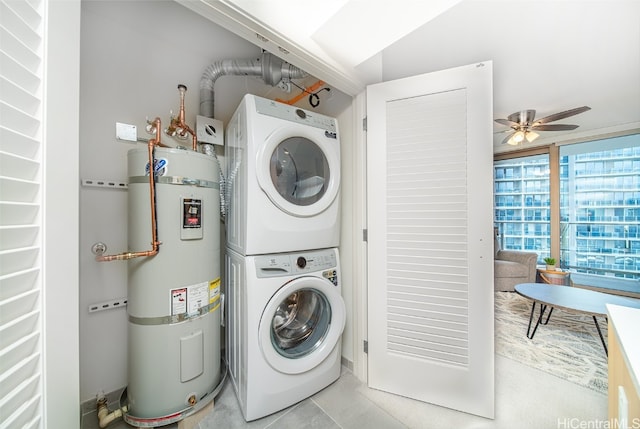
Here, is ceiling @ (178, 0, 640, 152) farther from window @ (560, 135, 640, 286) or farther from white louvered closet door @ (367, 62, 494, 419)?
window @ (560, 135, 640, 286)

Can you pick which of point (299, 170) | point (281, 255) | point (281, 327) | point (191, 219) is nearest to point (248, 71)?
point (299, 170)

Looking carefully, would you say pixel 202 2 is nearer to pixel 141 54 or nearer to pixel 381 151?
pixel 141 54

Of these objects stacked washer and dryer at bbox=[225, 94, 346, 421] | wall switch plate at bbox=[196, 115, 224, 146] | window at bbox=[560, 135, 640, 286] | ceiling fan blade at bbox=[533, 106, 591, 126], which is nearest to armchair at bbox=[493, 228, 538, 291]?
window at bbox=[560, 135, 640, 286]

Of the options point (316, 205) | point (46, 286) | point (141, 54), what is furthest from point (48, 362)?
point (141, 54)

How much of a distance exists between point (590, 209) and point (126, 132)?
19.6 feet

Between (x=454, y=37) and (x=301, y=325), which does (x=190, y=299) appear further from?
(x=454, y=37)

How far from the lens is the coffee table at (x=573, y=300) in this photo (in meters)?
1.81

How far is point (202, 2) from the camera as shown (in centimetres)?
89

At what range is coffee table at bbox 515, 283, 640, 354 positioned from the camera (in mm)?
1808

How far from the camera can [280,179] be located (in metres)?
1.34

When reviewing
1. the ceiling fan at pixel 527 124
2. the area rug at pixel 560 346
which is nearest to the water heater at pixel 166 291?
the area rug at pixel 560 346

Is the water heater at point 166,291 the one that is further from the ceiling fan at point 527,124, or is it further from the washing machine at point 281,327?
the ceiling fan at point 527,124

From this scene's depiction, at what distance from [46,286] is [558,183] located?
18.7ft

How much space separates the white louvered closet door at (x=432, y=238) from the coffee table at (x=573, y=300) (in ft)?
4.16
